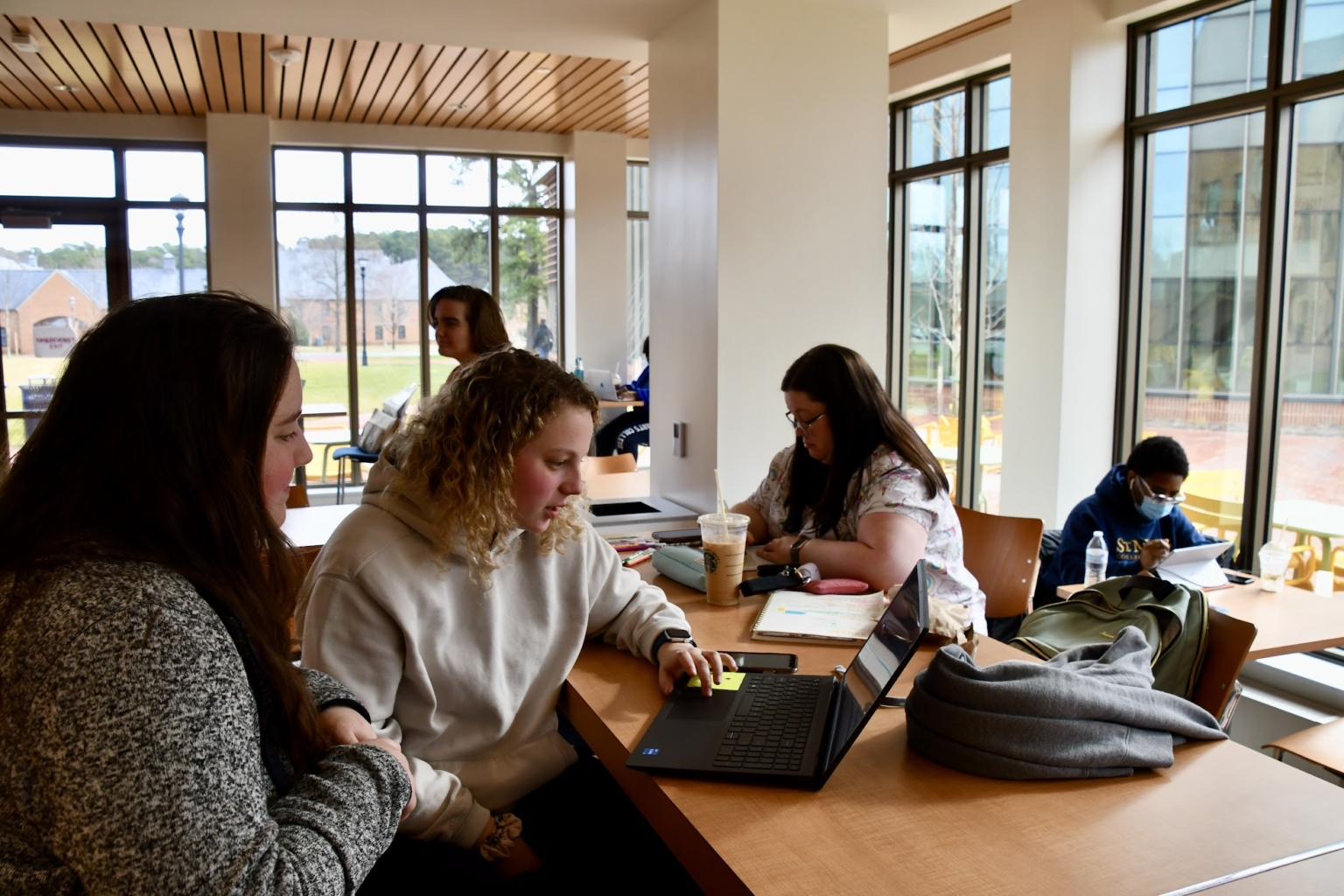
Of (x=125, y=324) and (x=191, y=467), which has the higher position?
(x=125, y=324)

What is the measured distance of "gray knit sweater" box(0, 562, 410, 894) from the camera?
79 centimetres

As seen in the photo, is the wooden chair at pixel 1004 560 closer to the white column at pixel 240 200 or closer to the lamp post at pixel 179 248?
the white column at pixel 240 200

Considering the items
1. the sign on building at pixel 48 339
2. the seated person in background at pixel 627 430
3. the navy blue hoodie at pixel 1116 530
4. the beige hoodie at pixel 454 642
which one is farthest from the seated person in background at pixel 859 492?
the sign on building at pixel 48 339

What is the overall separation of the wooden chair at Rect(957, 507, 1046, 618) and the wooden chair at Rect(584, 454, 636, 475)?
2061mm

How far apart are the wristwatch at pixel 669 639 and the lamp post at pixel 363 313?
676 cm

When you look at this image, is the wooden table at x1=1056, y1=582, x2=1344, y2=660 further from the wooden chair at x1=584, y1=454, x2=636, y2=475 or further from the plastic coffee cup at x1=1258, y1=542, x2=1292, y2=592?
the wooden chair at x1=584, y1=454, x2=636, y2=475

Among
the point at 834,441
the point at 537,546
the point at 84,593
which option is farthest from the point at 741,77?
the point at 84,593

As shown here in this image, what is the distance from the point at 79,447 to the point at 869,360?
3.05 meters

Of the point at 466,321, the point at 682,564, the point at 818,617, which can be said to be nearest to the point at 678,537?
the point at 682,564

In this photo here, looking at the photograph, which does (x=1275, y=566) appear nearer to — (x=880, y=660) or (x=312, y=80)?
(x=880, y=660)

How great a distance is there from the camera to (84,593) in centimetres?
84

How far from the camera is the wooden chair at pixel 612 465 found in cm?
461

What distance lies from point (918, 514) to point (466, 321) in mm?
2177

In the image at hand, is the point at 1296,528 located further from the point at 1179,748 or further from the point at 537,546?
the point at 537,546
